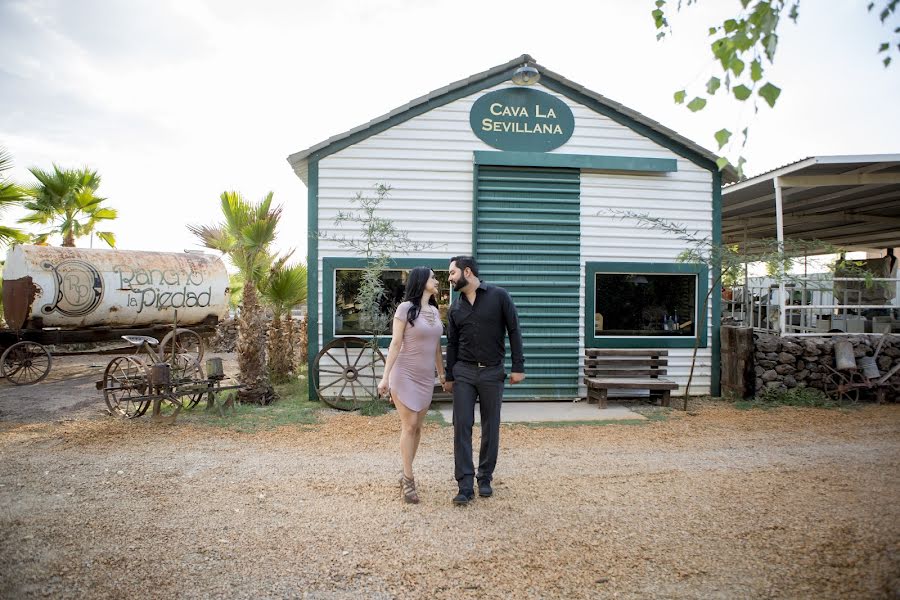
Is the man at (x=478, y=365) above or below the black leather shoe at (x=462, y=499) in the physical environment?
above

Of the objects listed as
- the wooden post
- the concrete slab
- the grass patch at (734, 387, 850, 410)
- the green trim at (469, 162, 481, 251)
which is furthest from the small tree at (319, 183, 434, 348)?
the grass patch at (734, 387, 850, 410)

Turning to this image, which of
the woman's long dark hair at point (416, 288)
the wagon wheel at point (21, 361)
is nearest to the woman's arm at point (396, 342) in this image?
the woman's long dark hair at point (416, 288)

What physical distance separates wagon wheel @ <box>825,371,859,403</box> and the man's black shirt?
7427 millimetres

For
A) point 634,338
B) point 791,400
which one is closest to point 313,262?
point 634,338

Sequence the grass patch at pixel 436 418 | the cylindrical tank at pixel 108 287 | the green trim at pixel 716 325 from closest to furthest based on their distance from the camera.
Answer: the grass patch at pixel 436 418
the green trim at pixel 716 325
the cylindrical tank at pixel 108 287

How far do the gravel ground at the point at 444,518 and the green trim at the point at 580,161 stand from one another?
4.65 m

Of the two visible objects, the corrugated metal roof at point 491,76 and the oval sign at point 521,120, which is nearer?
the corrugated metal roof at point 491,76

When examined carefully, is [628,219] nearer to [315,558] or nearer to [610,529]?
[610,529]

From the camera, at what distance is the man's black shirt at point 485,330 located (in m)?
4.94

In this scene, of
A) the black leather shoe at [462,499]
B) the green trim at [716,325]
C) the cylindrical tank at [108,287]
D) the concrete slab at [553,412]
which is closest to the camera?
the black leather shoe at [462,499]

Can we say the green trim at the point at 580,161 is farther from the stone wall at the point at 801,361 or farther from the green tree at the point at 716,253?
the stone wall at the point at 801,361

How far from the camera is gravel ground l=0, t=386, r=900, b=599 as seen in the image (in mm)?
3477

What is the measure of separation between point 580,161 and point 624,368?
3.53 m

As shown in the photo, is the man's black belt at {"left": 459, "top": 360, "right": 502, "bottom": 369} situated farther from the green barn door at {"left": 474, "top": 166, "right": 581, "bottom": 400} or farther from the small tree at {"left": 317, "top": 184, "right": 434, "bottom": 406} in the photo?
the green barn door at {"left": 474, "top": 166, "right": 581, "bottom": 400}
